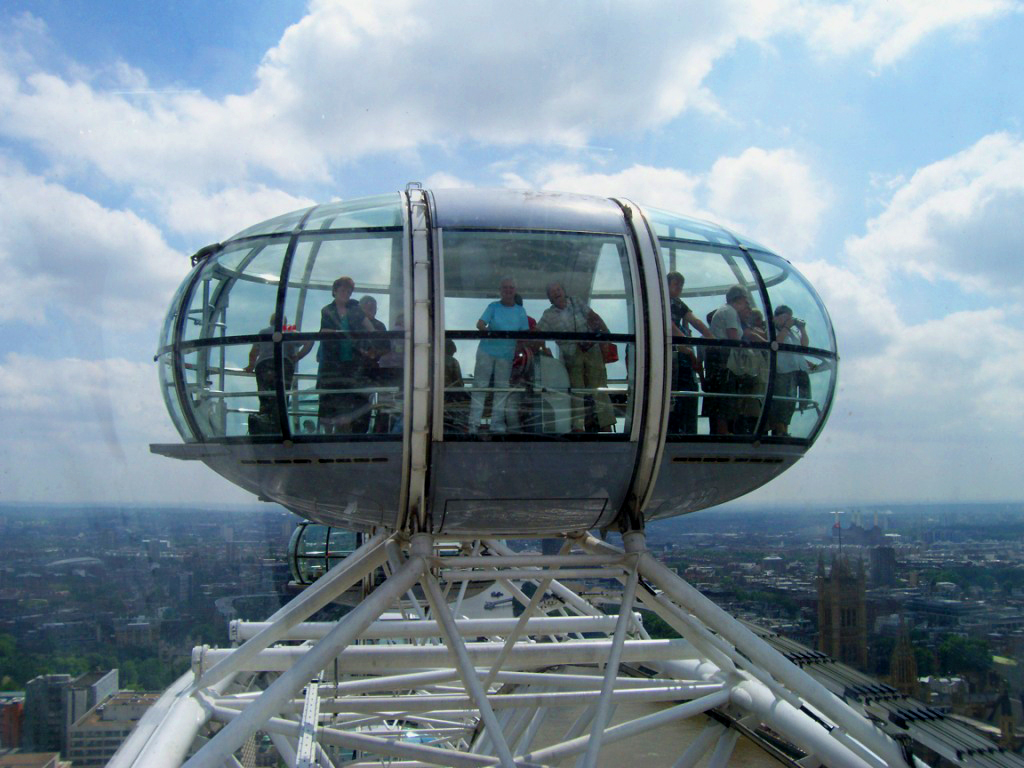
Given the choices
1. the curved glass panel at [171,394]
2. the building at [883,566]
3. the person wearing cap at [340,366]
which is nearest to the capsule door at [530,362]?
the person wearing cap at [340,366]

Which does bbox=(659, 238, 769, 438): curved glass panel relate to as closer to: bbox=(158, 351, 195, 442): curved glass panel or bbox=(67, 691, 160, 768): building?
bbox=(158, 351, 195, 442): curved glass panel

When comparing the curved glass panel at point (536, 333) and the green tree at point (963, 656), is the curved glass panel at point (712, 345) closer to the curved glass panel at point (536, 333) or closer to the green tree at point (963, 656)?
the curved glass panel at point (536, 333)

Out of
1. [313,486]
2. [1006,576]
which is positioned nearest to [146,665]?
[313,486]

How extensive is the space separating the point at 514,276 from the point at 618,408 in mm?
1141

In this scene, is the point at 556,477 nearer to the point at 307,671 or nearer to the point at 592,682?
the point at 307,671

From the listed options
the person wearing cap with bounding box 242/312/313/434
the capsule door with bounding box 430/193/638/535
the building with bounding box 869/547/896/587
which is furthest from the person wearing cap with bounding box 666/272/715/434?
the building with bounding box 869/547/896/587

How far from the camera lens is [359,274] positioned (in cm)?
637

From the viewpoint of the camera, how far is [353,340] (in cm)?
615

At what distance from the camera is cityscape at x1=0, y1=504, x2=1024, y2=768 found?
11734 millimetres

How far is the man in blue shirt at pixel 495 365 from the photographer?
6.18 m

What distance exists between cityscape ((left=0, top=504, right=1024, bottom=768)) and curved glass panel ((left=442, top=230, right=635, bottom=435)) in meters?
3.94

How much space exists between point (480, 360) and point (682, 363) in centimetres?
141

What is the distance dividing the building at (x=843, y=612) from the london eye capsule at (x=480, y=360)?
25.3 feet

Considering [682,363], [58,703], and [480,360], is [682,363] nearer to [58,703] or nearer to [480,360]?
[480,360]
